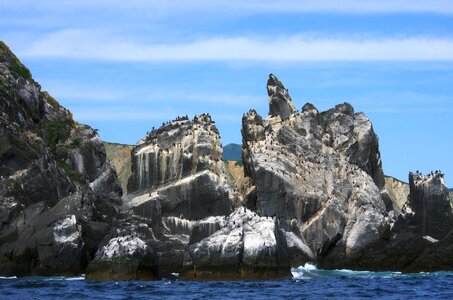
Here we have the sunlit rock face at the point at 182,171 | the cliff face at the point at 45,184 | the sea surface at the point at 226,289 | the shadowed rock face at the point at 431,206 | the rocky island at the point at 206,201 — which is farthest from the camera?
the sunlit rock face at the point at 182,171

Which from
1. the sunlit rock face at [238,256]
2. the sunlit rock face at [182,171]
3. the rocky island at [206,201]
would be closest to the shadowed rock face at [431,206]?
the rocky island at [206,201]

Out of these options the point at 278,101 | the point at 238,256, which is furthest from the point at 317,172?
the point at 238,256

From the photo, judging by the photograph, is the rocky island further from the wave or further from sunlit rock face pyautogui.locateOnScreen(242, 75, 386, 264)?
the wave

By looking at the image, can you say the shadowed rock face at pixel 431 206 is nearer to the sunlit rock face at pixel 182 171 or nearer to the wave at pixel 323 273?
the wave at pixel 323 273

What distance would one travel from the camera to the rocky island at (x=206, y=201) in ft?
267

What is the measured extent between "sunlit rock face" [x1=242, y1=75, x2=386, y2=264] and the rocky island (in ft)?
0.62

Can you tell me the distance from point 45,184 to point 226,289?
4152 cm

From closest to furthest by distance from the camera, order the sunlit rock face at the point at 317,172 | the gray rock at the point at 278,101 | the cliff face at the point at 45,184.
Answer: the cliff face at the point at 45,184 < the sunlit rock face at the point at 317,172 < the gray rock at the point at 278,101

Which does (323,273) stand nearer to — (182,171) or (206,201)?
(206,201)

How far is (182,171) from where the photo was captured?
388ft

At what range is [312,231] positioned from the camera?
117 meters

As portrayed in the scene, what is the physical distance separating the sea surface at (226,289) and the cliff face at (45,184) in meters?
5.50

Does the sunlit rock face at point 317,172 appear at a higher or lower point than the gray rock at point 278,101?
lower

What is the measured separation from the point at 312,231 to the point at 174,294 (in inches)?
2158
